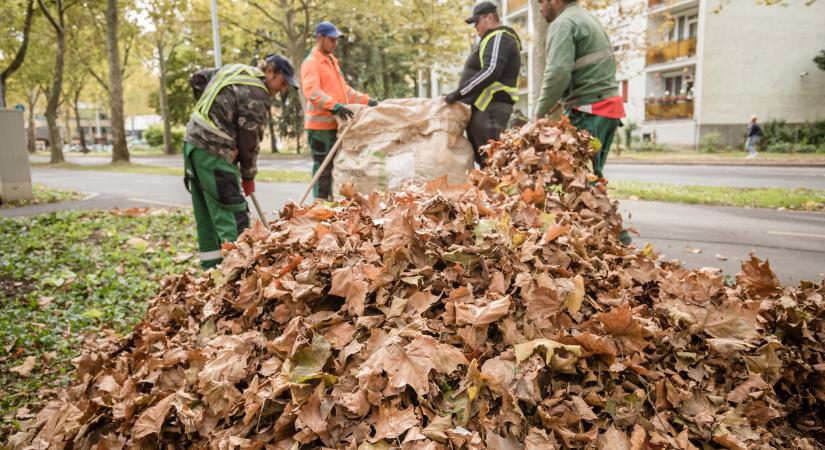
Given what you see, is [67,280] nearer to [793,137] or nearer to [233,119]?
[233,119]

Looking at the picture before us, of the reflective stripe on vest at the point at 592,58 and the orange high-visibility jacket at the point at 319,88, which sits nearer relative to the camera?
the reflective stripe on vest at the point at 592,58

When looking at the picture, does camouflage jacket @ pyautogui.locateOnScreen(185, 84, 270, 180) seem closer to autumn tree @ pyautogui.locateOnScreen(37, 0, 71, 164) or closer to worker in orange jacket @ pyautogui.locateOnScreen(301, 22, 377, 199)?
worker in orange jacket @ pyautogui.locateOnScreen(301, 22, 377, 199)

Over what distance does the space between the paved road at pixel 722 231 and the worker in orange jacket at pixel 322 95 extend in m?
2.98

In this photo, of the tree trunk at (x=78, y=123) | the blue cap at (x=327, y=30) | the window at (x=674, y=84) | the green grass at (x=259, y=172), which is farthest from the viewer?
the tree trunk at (x=78, y=123)

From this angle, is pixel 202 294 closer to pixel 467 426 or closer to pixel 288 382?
pixel 288 382

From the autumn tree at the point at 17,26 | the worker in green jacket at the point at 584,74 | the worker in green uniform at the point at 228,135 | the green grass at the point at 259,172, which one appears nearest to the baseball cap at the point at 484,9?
the worker in green jacket at the point at 584,74

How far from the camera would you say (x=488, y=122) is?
195 inches

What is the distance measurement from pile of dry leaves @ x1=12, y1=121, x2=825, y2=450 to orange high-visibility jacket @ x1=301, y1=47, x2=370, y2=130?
295 cm

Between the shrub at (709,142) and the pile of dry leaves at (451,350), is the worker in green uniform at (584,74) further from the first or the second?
the shrub at (709,142)

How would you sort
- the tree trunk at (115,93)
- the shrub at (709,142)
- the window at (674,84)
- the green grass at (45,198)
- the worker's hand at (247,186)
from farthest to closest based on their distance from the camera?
the window at (674,84)
the shrub at (709,142)
the tree trunk at (115,93)
the green grass at (45,198)
the worker's hand at (247,186)

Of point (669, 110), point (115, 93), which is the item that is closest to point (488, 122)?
point (115, 93)

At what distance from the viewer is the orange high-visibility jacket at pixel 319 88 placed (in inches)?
214

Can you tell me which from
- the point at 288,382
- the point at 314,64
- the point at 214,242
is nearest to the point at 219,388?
the point at 288,382

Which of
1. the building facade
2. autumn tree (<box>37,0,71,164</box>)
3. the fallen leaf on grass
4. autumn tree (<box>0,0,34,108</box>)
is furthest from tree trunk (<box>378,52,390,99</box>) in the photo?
the fallen leaf on grass
